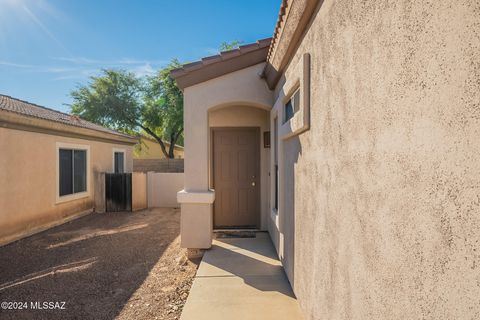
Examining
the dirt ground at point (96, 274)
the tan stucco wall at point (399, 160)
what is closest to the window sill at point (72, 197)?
the dirt ground at point (96, 274)

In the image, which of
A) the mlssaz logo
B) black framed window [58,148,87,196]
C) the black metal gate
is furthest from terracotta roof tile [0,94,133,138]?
the mlssaz logo

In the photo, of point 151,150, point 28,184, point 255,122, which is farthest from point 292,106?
point 151,150

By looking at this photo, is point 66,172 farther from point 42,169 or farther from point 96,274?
point 96,274

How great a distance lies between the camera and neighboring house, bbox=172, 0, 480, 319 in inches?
36.7

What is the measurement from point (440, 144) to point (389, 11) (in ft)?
2.45

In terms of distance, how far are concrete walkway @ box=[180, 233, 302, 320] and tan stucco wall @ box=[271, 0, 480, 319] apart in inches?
40.9

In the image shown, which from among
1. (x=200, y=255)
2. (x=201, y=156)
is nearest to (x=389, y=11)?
(x=201, y=156)

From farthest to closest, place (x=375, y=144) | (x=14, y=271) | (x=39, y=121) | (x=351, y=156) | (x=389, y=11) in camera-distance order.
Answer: (x=39, y=121)
(x=14, y=271)
(x=351, y=156)
(x=375, y=144)
(x=389, y=11)

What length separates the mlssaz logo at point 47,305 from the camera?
367 centimetres

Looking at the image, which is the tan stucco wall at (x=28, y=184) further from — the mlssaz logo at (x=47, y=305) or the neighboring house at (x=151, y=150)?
the neighboring house at (x=151, y=150)

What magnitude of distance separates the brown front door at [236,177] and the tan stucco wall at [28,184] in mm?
4921

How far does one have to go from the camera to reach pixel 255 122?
6.89 metres

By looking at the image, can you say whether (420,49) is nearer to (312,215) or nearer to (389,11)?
(389,11)

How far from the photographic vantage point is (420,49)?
1.14 m
